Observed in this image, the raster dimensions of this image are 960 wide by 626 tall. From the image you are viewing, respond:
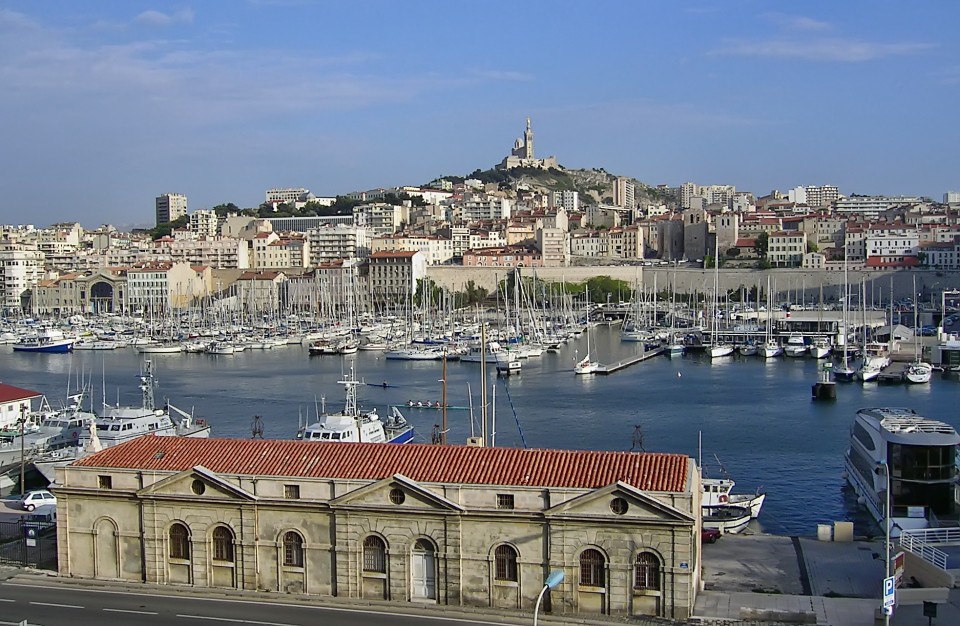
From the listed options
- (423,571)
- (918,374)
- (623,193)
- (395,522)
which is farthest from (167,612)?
(623,193)

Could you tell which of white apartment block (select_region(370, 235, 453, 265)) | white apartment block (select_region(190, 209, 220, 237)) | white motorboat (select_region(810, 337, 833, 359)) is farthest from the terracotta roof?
white apartment block (select_region(190, 209, 220, 237))

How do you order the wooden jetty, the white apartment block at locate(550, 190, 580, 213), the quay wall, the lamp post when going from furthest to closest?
the white apartment block at locate(550, 190, 580, 213) → the quay wall → the wooden jetty → the lamp post

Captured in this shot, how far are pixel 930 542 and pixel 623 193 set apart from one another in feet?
356

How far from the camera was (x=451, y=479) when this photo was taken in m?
9.92

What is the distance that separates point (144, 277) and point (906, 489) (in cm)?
5691

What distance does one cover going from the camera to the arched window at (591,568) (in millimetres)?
9516

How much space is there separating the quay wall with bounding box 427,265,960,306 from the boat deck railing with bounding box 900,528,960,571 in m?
44.5

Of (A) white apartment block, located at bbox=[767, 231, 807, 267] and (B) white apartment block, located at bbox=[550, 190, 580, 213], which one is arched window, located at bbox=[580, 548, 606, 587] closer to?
(A) white apartment block, located at bbox=[767, 231, 807, 267]

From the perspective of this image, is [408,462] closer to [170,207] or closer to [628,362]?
[628,362]

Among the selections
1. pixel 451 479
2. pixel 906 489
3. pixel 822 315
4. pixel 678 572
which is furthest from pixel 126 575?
pixel 822 315

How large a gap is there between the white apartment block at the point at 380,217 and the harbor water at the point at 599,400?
133 feet

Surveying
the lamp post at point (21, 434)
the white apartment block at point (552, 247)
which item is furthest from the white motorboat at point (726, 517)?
the white apartment block at point (552, 247)

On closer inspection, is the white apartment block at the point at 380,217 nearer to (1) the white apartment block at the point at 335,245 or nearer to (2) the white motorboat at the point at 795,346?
(1) the white apartment block at the point at 335,245

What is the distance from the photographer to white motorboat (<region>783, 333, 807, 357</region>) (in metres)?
39.7
